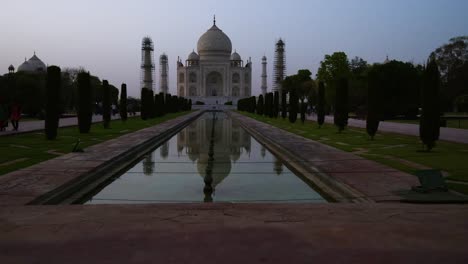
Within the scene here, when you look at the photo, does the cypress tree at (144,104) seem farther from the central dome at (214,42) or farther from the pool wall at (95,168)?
the central dome at (214,42)

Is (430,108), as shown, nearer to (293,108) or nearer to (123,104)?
(293,108)

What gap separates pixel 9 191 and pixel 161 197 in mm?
1308

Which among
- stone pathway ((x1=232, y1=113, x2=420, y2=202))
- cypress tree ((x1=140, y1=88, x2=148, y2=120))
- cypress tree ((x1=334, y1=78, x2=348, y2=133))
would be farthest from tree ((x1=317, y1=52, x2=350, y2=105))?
stone pathway ((x1=232, y1=113, x2=420, y2=202))

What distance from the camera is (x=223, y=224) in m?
2.96

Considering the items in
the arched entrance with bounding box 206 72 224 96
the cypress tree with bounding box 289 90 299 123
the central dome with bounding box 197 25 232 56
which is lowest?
the cypress tree with bounding box 289 90 299 123

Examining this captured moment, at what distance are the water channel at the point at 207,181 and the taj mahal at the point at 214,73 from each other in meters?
50.0

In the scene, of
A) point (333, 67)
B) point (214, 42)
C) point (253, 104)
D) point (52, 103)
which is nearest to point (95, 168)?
point (52, 103)

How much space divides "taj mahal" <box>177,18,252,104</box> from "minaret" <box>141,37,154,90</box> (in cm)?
620

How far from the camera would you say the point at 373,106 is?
10359mm

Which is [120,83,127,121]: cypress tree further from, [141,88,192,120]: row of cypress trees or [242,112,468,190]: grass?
[242,112,468,190]: grass

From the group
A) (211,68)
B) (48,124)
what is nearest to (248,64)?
(211,68)

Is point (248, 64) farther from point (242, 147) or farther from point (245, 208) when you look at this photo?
point (245, 208)

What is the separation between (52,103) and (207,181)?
6685 mm

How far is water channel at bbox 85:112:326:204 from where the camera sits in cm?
438
